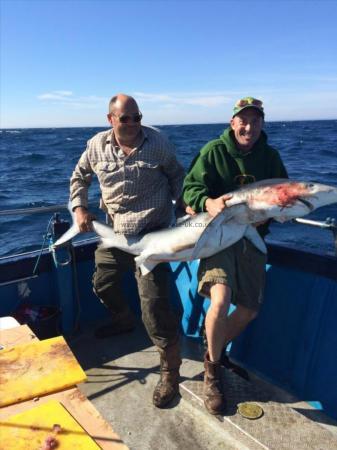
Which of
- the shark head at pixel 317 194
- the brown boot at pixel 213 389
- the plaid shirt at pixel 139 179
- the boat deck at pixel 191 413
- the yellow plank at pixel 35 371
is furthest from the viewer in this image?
the plaid shirt at pixel 139 179

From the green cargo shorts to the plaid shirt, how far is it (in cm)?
77

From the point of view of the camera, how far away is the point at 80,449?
2039 millimetres

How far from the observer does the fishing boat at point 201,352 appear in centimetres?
350

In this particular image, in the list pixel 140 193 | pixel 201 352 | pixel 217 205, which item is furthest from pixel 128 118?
pixel 201 352

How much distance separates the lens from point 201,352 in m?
4.70

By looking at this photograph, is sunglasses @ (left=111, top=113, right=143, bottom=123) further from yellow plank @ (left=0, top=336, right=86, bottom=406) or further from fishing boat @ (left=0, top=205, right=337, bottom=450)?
yellow plank @ (left=0, top=336, right=86, bottom=406)

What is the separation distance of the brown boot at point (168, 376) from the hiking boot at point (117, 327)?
1.19 m

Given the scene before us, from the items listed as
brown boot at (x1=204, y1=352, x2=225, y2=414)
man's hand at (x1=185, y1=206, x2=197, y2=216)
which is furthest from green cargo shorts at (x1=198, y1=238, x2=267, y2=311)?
brown boot at (x1=204, y1=352, x2=225, y2=414)

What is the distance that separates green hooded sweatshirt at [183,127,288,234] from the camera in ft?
12.7

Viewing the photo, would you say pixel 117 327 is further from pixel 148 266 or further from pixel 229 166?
pixel 229 166

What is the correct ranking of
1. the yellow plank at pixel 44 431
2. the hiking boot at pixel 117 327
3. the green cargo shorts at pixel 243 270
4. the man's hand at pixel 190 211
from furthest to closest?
the hiking boot at pixel 117 327 → the man's hand at pixel 190 211 → the green cargo shorts at pixel 243 270 → the yellow plank at pixel 44 431

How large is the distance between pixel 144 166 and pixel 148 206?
40cm

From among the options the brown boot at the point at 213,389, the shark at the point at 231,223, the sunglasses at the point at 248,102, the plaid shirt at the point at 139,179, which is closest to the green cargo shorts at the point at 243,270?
the shark at the point at 231,223

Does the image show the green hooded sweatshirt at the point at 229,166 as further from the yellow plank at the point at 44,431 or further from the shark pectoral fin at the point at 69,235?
the yellow plank at the point at 44,431
